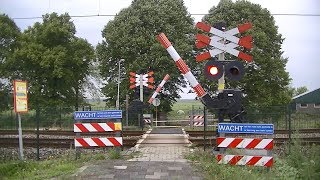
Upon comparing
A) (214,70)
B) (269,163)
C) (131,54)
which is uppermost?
(131,54)

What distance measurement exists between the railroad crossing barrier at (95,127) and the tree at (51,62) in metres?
26.8

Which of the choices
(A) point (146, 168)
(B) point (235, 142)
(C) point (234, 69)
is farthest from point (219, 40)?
(A) point (146, 168)

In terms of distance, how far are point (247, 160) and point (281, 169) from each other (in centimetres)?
84

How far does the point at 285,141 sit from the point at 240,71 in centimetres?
681

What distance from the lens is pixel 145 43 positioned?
37719 mm

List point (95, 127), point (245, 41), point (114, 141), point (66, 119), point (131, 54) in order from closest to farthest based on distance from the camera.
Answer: point (245, 41) → point (95, 127) → point (114, 141) → point (66, 119) → point (131, 54)

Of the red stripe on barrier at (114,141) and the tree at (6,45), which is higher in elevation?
the tree at (6,45)

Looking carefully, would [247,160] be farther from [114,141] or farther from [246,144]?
[114,141]

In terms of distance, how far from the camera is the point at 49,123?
23500mm

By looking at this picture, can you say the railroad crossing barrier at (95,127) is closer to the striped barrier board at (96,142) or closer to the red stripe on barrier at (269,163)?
the striped barrier board at (96,142)

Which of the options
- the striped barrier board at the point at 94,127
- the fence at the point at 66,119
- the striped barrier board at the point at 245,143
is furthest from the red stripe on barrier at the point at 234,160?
the fence at the point at 66,119

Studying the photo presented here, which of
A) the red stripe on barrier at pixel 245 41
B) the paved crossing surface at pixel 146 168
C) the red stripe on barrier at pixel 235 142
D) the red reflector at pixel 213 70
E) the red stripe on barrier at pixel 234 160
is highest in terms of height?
the red stripe on barrier at pixel 245 41

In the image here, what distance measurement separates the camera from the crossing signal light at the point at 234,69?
9836mm

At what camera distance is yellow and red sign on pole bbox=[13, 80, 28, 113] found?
11.5 meters
